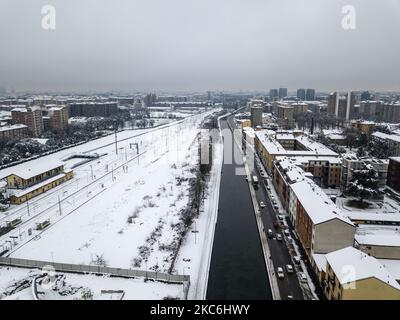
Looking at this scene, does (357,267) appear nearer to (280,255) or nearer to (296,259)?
(296,259)

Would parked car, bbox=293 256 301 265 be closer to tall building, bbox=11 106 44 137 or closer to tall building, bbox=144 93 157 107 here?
tall building, bbox=11 106 44 137

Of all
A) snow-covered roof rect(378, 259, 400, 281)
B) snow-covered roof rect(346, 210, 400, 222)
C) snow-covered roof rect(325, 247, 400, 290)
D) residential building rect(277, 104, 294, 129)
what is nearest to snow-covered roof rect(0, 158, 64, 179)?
snow-covered roof rect(325, 247, 400, 290)

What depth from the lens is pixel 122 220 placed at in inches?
271

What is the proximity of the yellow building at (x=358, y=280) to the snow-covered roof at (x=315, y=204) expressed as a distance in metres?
0.91

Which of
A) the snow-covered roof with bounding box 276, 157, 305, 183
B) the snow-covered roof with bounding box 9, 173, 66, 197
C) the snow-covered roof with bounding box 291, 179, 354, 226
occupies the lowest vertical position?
the snow-covered roof with bounding box 9, 173, 66, 197

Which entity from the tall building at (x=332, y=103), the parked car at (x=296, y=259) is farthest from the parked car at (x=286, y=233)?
the tall building at (x=332, y=103)

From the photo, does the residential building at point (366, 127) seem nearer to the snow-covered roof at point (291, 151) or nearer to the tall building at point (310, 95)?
the snow-covered roof at point (291, 151)

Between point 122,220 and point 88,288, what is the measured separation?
252 centimetres

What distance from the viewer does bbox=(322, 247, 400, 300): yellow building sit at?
3562mm

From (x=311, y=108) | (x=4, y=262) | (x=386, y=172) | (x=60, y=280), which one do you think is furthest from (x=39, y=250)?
(x=311, y=108)

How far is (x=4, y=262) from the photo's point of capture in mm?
5121

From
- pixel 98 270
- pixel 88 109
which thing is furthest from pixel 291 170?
pixel 88 109

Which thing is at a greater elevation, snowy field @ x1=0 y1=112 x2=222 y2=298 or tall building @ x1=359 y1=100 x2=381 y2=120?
tall building @ x1=359 y1=100 x2=381 y2=120

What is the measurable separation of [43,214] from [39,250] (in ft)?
6.06
